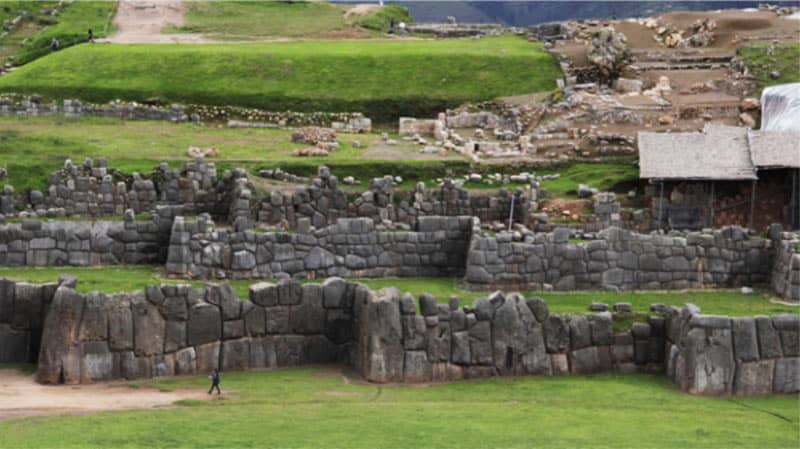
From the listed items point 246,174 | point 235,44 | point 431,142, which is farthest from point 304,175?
point 235,44

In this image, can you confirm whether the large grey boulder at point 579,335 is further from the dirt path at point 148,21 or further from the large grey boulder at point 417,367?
the dirt path at point 148,21

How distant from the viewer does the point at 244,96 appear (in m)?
63.8

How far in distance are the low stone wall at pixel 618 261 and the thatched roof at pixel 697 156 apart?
525cm

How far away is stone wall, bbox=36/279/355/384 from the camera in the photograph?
33312mm

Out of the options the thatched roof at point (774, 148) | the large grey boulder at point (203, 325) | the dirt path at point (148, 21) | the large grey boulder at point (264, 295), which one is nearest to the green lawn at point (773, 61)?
the thatched roof at point (774, 148)

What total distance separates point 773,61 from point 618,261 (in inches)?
991

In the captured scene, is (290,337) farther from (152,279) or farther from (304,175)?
(304,175)

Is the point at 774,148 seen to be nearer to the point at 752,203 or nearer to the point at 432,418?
the point at 752,203

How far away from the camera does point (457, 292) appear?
40500mm

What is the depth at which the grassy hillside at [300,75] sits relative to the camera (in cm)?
6369

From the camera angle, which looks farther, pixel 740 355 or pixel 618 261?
pixel 618 261

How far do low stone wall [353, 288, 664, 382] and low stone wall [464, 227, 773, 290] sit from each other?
705cm

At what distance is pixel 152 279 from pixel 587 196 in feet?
45.3

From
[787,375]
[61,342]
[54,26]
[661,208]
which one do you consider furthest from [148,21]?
[787,375]
